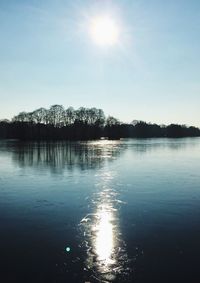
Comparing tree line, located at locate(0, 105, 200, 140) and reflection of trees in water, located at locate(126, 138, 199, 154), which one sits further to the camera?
tree line, located at locate(0, 105, 200, 140)

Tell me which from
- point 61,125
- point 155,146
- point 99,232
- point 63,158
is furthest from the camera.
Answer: point 61,125

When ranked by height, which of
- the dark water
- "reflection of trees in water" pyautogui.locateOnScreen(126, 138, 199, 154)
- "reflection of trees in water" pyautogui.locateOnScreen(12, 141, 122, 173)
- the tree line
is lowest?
the dark water

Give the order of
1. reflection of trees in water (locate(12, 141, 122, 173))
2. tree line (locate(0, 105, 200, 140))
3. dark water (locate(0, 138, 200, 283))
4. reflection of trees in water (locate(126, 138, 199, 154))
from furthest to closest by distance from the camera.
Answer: tree line (locate(0, 105, 200, 140)), reflection of trees in water (locate(126, 138, 199, 154)), reflection of trees in water (locate(12, 141, 122, 173)), dark water (locate(0, 138, 200, 283))

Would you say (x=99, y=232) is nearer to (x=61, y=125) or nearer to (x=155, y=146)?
(x=155, y=146)

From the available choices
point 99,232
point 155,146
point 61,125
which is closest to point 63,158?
point 99,232

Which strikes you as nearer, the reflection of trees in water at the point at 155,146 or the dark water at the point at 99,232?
the dark water at the point at 99,232

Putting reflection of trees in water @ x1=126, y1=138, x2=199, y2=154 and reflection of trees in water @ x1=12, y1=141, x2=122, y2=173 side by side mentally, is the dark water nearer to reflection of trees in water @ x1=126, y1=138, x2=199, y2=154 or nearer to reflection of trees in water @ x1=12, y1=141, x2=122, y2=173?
reflection of trees in water @ x1=12, y1=141, x2=122, y2=173

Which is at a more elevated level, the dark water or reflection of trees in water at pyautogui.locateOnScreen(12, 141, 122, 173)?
reflection of trees in water at pyautogui.locateOnScreen(12, 141, 122, 173)

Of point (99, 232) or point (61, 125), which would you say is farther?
point (61, 125)

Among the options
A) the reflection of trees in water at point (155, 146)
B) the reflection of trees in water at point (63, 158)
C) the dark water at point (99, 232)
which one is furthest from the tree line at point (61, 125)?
the dark water at point (99, 232)

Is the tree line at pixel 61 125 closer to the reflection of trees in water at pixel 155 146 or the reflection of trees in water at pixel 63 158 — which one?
the reflection of trees in water at pixel 155 146

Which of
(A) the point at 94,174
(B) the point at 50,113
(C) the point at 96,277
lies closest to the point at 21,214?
(C) the point at 96,277

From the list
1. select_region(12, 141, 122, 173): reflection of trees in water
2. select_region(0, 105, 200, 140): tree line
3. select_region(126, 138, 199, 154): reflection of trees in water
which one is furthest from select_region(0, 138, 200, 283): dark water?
select_region(0, 105, 200, 140): tree line

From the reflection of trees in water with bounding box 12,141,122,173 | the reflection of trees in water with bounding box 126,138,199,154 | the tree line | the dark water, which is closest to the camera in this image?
the dark water
